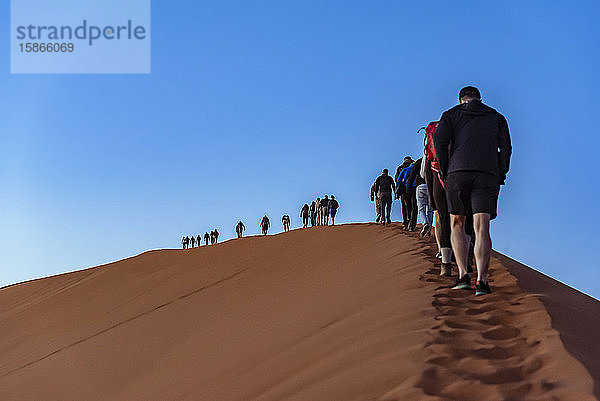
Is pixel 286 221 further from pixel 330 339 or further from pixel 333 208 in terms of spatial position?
pixel 330 339

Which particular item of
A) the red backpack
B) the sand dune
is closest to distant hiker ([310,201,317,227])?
the sand dune

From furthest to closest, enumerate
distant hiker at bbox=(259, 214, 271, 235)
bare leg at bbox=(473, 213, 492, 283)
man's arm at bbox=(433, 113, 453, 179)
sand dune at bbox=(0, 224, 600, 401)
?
1. distant hiker at bbox=(259, 214, 271, 235)
2. man's arm at bbox=(433, 113, 453, 179)
3. bare leg at bbox=(473, 213, 492, 283)
4. sand dune at bbox=(0, 224, 600, 401)

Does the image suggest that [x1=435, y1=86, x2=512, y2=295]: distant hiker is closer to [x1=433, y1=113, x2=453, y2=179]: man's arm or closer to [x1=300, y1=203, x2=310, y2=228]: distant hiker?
[x1=433, y1=113, x2=453, y2=179]: man's arm

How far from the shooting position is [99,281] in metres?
17.4

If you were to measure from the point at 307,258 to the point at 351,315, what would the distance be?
714 cm

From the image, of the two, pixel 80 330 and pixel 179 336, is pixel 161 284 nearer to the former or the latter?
pixel 80 330

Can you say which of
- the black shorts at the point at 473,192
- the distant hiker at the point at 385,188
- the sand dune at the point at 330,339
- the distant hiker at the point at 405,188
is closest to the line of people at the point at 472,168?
the black shorts at the point at 473,192

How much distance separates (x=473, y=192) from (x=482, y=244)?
0.38 m

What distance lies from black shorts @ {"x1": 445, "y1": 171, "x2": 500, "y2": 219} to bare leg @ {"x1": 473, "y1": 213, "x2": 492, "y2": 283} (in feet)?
0.19

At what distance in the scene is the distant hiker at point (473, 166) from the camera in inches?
169

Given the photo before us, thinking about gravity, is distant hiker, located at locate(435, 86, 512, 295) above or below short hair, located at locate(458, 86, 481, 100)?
below

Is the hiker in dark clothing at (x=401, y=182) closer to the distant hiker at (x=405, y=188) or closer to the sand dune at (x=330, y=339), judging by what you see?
the distant hiker at (x=405, y=188)

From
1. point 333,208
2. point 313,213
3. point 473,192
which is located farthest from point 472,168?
point 313,213

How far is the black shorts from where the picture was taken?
430cm
